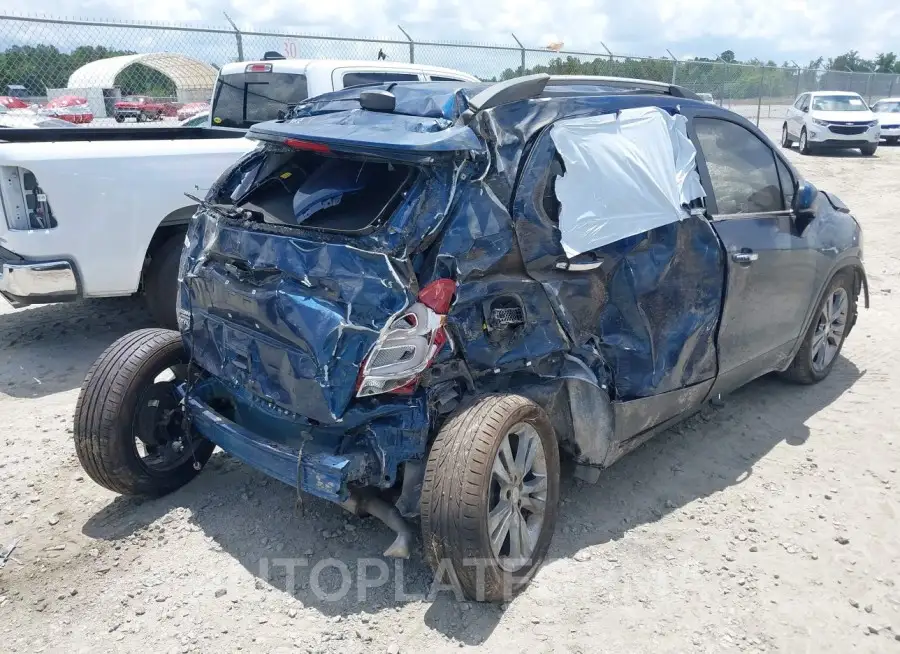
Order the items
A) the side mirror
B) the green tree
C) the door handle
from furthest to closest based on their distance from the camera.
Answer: the green tree → the side mirror → the door handle

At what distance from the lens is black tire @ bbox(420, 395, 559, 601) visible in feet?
9.16

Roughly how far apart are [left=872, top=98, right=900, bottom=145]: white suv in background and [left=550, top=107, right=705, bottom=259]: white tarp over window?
73.6 feet

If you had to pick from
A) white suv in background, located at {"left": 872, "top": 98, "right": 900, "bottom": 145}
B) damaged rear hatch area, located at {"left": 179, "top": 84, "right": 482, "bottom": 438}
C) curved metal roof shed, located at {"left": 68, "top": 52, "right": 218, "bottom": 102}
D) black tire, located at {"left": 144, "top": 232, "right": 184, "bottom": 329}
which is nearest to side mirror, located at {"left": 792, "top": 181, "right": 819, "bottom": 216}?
damaged rear hatch area, located at {"left": 179, "top": 84, "right": 482, "bottom": 438}

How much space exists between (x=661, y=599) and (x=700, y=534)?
1.82 ft

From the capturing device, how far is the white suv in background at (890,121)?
2283 cm

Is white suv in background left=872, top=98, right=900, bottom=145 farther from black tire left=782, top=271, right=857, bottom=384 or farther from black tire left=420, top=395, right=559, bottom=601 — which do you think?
black tire left=420, top=395, right=559, bottom=601

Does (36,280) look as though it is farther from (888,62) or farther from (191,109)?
(888,62)

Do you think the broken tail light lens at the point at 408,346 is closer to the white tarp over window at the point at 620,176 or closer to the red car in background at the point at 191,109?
the white tarp over window at the point at 620,176

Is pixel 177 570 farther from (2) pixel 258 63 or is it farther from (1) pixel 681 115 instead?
(2) pixel 258 63

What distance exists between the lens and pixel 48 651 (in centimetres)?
285

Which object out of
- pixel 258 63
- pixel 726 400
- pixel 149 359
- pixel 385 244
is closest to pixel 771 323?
pixel 726 400

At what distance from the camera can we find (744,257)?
13.0 feet

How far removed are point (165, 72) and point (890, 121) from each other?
66.9 ft

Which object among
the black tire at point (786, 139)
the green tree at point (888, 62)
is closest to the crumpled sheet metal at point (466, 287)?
the black tire at point (786, 139)
